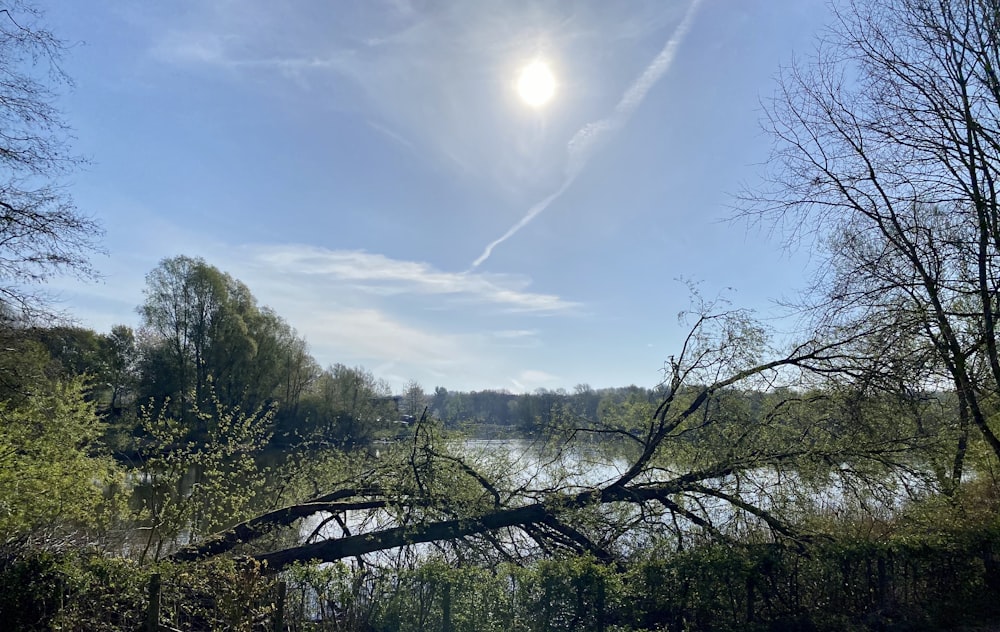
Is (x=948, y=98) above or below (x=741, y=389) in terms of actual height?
above

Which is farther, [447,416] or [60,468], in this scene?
[447,416]

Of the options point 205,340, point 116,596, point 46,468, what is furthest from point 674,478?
point 205,340

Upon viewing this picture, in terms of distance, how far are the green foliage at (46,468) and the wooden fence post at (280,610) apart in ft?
11.8

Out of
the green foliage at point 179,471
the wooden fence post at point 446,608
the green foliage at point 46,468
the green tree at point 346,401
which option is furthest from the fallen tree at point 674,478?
the green tree at point 346,401

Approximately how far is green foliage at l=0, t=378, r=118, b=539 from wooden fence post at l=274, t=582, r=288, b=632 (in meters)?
3.59

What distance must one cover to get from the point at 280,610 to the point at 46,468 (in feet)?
14.0

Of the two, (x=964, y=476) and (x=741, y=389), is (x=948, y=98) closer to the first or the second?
(x=741, y=389)

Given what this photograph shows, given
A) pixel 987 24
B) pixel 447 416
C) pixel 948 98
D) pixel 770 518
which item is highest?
pixel 987 24

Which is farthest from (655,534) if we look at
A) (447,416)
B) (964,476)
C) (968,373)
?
(964,476)

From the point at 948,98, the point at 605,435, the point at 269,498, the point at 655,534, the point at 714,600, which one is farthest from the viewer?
the point at 269,498

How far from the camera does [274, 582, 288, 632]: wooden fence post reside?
4992 millimetres

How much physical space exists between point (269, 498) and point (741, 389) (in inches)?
334

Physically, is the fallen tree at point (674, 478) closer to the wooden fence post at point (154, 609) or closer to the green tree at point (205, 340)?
the wooden fence post at point (154, 609)

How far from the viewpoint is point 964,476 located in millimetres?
8531
